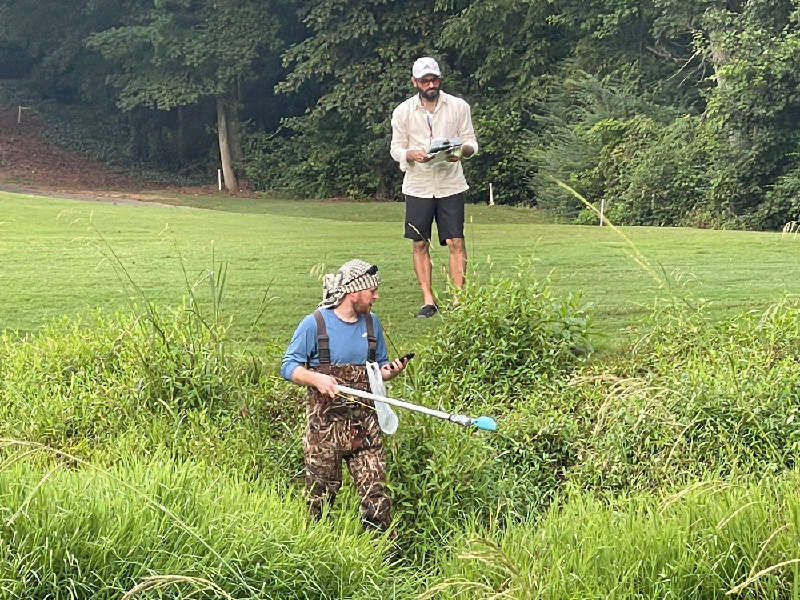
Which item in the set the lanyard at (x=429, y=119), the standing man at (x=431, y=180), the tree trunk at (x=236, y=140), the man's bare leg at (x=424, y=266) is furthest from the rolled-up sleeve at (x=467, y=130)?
the tree trunk at (x=236, y=140)

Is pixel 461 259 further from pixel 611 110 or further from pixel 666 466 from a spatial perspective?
pixel 611 110

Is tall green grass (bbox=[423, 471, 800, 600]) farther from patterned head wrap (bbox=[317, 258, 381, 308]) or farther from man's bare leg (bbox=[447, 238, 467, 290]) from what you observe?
man's bare leg (bbox=[447, 238, 467, 290])

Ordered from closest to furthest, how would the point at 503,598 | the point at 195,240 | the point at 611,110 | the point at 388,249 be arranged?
the point at 503,598 < the point at 388,249 < the point at 195,240 < the point at 611,110

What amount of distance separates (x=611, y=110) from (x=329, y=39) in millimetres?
8708

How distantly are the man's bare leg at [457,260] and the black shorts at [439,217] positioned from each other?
4 centimetres

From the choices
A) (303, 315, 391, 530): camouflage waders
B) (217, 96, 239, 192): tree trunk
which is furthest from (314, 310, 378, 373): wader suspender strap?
(217, 96, 239, 192): tree trunk

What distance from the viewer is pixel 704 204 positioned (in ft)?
59.2

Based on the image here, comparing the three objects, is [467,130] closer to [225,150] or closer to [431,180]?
[431,180]

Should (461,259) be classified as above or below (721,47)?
below

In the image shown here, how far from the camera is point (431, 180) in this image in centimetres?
675

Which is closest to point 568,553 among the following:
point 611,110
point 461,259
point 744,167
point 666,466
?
point 666,466

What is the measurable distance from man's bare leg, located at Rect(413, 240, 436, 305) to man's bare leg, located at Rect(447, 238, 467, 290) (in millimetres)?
154

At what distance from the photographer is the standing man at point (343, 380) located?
419 centimetres

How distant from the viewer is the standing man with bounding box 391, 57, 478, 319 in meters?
6.70
